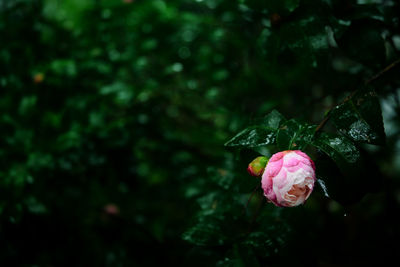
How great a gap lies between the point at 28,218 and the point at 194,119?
119 centimetres

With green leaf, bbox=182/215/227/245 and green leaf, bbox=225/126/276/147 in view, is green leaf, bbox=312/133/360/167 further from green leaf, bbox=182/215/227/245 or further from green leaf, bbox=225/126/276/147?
green leaf, bbox=182/215/227/245

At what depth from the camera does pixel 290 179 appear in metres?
0.51

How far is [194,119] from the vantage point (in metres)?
2.10

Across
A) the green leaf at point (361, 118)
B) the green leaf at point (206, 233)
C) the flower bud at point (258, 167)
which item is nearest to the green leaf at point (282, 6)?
the green leaf at point (361, 118)

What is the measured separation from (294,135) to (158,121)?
44.3 inches

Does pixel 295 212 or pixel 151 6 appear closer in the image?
pixel 295 212

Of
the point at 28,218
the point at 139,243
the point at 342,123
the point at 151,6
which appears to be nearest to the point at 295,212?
the point at 342,123

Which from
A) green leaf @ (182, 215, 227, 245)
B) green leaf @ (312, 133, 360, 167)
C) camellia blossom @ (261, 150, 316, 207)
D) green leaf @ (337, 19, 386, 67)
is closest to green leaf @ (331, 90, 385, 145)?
green leaf @ (312, 133, 360, 167)

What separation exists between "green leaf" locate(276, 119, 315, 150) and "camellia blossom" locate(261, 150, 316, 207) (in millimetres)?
45

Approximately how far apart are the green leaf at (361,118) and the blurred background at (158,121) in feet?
0.68

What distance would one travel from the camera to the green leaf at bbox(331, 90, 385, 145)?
56cm

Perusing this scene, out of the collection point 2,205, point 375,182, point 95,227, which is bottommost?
point 95,227

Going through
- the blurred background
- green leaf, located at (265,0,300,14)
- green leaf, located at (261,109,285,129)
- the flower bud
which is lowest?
the blurred background

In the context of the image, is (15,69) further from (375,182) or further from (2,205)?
(375,182)
